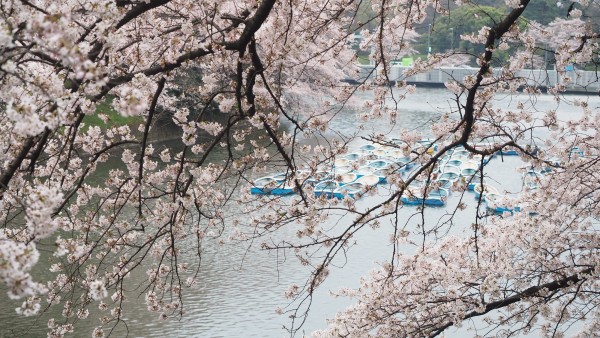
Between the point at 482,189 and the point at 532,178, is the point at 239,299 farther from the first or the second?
the point at 482,189

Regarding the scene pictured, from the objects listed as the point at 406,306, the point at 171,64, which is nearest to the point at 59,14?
the point at 171,64

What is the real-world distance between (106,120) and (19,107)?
5.04 ft

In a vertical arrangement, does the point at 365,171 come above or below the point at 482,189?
below

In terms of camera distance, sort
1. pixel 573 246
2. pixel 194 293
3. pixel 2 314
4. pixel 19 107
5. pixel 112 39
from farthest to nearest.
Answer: pixel 194 293, pixel 2 314, pixel 573 246, pixel 112 39, pixel 19 107

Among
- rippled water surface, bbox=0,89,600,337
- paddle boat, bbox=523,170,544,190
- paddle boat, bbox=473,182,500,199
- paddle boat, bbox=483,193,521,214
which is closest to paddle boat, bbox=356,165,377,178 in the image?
paddle boat, bbox=473,182,500,199

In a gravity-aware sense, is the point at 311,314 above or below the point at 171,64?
below

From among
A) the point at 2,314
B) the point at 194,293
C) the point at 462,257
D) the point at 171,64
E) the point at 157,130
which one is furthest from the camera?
the point at 157,130

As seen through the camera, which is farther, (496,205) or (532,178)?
(496,205)

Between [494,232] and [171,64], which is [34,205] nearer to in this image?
[171,64]

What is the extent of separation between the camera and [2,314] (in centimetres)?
786

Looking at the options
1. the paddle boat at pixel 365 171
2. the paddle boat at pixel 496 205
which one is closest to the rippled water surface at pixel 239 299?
the paddle boat at pixel 496 205

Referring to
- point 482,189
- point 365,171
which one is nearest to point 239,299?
point 482,189

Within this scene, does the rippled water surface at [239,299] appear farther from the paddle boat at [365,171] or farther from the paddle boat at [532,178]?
the paddle boat at [365,171]

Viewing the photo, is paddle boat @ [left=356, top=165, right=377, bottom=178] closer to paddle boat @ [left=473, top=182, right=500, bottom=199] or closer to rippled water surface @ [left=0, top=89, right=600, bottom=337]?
paddle boat @ [left=473, top=182, right=500, bottom=199]
